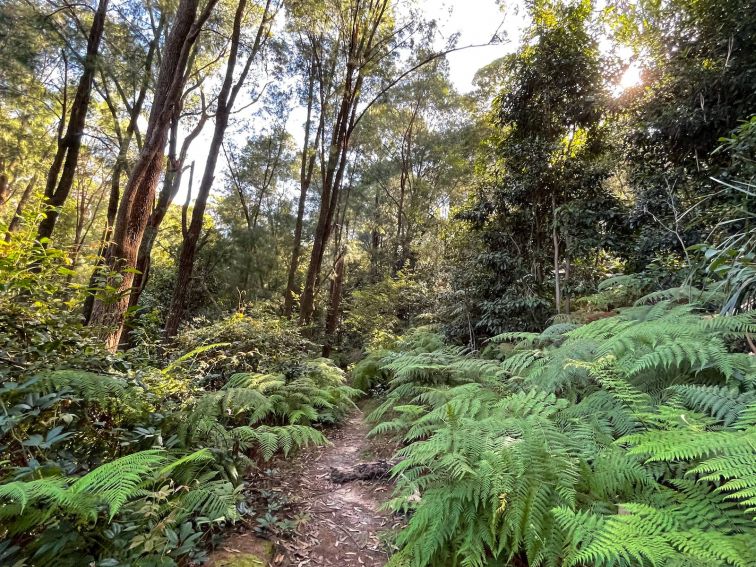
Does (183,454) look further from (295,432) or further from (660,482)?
(660,482)

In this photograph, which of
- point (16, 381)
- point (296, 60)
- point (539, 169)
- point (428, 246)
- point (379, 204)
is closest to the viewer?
point (16, 381)

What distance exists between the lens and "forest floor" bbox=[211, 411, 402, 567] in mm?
1954

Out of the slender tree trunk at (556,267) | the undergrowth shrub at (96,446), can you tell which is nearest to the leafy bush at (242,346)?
the undergrowth shrub at (96,446)

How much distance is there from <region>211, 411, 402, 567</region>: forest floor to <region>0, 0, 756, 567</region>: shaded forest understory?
21 millimetres

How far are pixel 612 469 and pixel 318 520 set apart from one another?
1.94 m

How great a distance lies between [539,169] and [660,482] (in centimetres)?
560

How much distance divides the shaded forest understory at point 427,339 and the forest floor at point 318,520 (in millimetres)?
21

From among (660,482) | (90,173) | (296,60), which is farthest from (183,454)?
(90,173)

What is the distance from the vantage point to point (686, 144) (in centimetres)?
465

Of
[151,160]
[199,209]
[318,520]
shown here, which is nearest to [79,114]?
[199,209]

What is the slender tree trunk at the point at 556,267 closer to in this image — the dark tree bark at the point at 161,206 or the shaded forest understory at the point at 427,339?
the shaded forest understory at the point at 427,339

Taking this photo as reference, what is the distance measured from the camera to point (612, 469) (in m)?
1.31

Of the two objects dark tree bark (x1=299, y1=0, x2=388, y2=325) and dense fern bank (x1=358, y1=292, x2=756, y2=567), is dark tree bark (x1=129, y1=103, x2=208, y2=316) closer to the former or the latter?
dark tree bark (x1=299, y1=0, x2=388, y2=325)

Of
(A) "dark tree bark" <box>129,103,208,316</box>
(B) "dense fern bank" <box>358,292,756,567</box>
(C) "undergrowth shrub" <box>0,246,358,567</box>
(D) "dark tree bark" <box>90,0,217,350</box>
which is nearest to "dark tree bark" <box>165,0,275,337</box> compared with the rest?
(A) "dark tree bark" <box>129,103,208,316</box>
